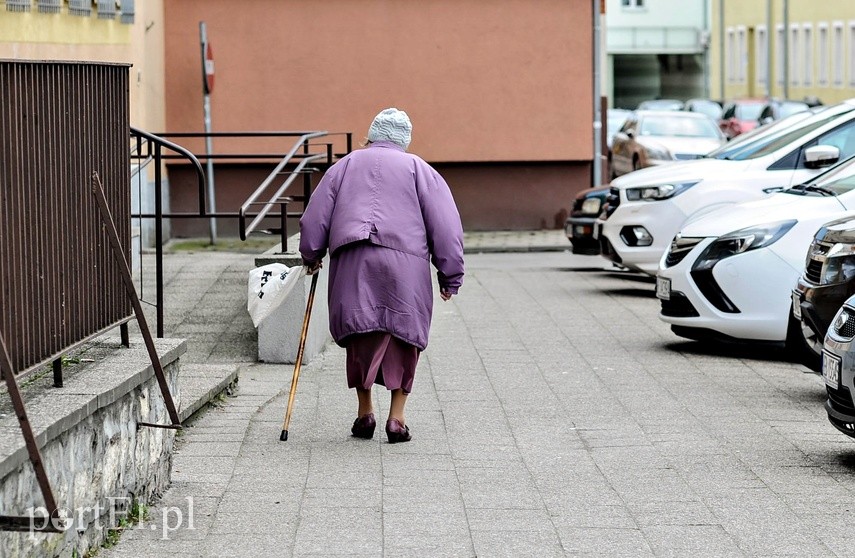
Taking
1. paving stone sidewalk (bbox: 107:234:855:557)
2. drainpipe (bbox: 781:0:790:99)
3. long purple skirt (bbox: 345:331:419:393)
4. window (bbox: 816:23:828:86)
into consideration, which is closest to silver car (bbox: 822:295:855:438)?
paving stone sidewalk (bbox: 107:234:855:557)

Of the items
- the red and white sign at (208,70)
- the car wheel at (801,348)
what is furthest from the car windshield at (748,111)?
the car wheel at (801,348)

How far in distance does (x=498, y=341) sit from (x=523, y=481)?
14.5 ft

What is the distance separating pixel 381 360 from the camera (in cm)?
755

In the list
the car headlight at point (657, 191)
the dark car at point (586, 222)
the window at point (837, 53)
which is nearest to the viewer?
the car headlight at point (657, 191)

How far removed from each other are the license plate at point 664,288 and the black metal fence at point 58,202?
521cm

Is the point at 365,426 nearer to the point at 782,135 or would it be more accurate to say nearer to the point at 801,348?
the point at 801,348

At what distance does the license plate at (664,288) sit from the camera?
10664 millimetres

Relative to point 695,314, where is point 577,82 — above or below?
above

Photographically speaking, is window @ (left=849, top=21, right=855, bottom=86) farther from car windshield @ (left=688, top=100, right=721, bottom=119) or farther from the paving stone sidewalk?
the paving stone sidewalk

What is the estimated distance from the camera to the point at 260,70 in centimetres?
2039

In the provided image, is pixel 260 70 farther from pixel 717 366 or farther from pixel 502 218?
pixel 717 366

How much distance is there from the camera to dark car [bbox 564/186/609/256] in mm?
16125

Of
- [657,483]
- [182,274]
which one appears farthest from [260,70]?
[657,483]

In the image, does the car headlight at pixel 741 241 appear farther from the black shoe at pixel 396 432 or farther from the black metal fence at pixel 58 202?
the black metal fence at pixel 58 202
